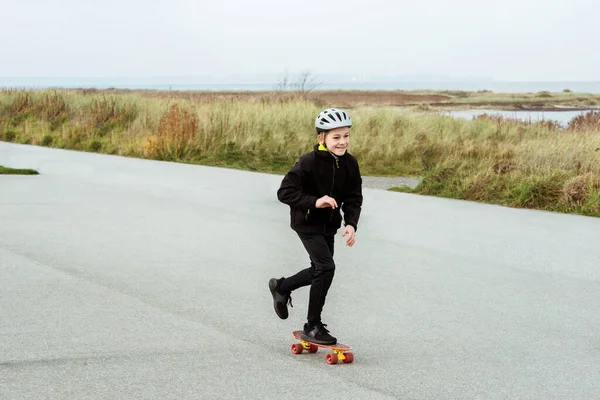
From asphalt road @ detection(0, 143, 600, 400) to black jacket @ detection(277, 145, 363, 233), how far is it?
0.84m

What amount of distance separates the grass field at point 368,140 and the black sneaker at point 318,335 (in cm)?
797

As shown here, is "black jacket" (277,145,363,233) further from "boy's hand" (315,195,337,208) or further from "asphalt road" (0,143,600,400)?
"asphalt road" (0,143,600,400)

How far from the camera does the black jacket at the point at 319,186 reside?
199 inches

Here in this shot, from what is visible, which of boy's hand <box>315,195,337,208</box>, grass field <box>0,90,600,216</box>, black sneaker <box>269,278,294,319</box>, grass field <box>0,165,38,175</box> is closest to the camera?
boy's hand <box>315,195,337,208</box>

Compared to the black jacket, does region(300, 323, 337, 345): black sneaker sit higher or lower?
lower

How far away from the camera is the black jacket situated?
199 inches

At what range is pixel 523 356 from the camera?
5.22 m

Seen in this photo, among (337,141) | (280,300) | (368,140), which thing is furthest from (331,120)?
(368,140)

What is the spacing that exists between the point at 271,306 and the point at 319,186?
169 cm

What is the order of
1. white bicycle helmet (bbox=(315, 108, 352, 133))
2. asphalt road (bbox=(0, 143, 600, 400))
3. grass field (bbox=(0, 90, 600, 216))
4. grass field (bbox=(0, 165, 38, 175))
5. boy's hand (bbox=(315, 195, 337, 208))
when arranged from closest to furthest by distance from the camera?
asphalt road (bbox=(0, 143, 600, 400)) < boy's hand (bbox=(315, 195, 337, 208)) < white bicycle helmet (bbox=(315, 108, 352, 133)) < grass field (bbox=(0, 90, 600, 216)) < grass field (bbox=(0, 165, 38, 175))

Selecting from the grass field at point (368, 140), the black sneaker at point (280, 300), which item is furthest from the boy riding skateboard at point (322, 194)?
the grass field at point (368, 140)

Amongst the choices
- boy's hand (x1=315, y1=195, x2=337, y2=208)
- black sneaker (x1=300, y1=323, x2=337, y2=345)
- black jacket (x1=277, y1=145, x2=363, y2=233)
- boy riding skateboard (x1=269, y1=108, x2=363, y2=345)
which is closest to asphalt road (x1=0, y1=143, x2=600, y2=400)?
black sneaker (x1=300, y1=323, x2=337, y2=345)

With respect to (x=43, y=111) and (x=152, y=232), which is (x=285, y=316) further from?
(x=43, y=111)

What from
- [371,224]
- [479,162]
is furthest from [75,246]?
[479,162]
